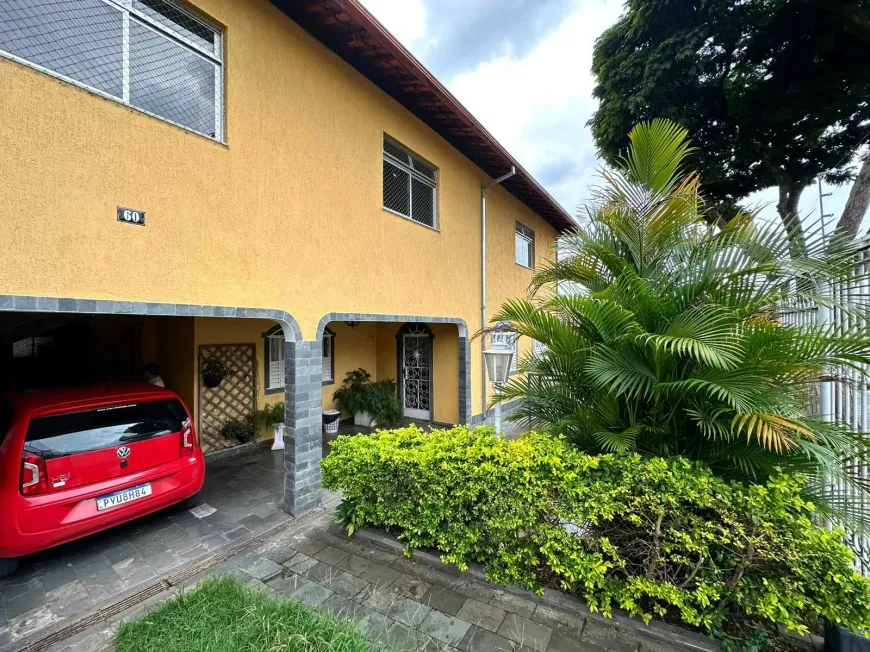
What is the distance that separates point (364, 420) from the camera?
9.20m

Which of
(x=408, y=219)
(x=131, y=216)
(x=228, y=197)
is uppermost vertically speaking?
(x=408, y=219)

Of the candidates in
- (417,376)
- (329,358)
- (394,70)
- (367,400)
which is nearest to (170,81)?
(394,70)

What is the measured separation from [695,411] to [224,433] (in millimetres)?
7570

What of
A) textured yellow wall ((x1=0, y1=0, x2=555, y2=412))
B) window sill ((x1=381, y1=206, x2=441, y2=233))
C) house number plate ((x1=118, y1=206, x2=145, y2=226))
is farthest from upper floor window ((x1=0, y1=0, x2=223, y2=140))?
window sill ((x1=381, y1=206, x2=441, y2=233))

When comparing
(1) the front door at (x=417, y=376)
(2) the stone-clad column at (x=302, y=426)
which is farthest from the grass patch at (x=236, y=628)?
(1) the front door at (x=417, y=376)

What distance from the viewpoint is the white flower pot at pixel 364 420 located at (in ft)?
29.9

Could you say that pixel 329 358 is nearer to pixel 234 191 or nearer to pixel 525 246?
pixel 234 191

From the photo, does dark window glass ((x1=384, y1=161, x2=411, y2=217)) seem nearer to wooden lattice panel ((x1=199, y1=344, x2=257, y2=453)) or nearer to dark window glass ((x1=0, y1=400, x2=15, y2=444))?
wooden lattice panel ((x1=199, y1=344, x2=257, y2=453))

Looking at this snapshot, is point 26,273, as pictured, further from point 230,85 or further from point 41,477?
point 230,85

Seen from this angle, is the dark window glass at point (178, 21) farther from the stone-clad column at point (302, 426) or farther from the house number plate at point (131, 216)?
the stone-clad column at point (302, 426)

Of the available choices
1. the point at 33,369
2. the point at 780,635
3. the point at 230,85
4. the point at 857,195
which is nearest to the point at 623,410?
the point at 780,635

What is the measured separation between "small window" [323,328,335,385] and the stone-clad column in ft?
13.8

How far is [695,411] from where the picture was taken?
9.45ft

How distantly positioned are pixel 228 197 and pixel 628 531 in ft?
16.7
